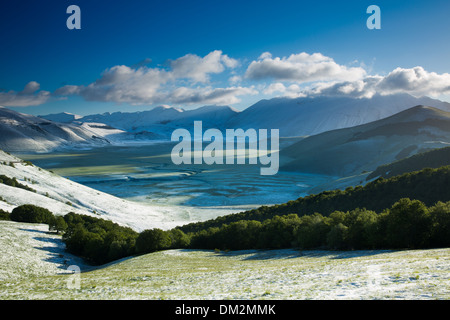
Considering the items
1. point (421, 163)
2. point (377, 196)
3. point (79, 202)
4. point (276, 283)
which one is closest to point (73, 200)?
point (79, 202)

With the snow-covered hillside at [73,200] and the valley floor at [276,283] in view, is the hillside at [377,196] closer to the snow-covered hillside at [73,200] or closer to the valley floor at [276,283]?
A: the snow-covered hillside at [73,200]

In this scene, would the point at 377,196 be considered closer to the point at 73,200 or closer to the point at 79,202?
the point at 79,202

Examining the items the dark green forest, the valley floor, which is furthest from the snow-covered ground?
the valley floor

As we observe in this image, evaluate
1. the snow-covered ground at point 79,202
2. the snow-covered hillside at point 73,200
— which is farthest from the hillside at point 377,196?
the snow-covered hillside at point 73,200

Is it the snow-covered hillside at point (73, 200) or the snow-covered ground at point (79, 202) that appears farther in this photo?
the snow-covered hillside at point (73, 200)
